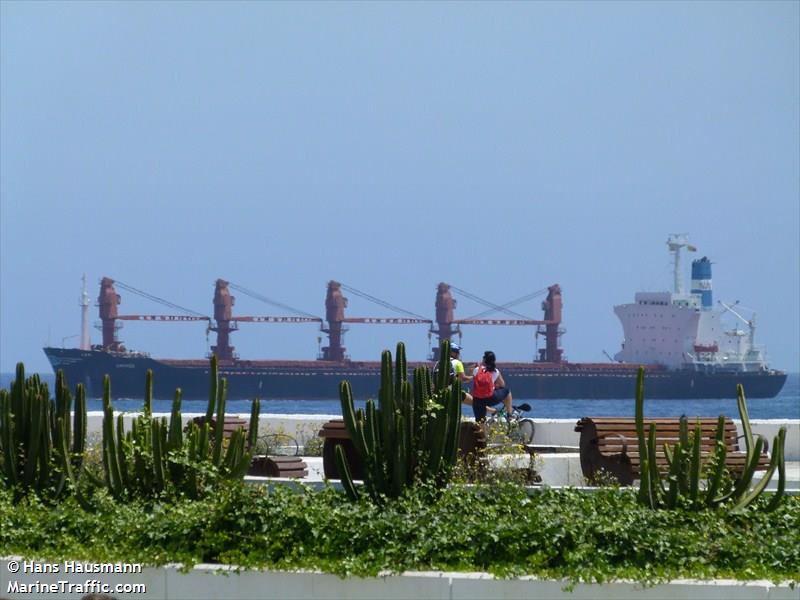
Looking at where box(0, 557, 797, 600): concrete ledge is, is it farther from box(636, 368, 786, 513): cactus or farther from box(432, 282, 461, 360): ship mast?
box(432, 282, 461, 360): ship mast

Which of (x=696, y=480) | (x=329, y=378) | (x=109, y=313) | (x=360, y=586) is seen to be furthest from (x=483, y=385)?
(x=109, y=313)

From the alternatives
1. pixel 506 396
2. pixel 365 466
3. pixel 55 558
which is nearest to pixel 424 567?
pixel 365 466

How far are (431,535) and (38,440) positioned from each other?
106 inches

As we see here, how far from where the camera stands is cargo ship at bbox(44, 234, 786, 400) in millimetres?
82312

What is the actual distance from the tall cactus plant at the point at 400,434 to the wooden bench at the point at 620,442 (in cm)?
210

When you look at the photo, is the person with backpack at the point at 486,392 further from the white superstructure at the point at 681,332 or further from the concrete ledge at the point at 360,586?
the white superstructure at the point at 681,332

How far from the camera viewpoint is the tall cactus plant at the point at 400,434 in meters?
7.04

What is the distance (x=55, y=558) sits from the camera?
6.24m

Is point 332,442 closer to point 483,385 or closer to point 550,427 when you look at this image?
point 483,385

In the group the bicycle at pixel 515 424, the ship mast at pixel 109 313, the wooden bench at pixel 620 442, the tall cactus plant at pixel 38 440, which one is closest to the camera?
the tall cactus plant at pixel 38 440

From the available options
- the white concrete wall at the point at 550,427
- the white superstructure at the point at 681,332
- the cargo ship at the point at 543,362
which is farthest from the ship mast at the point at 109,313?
the white concrete wall at the point at 550,427

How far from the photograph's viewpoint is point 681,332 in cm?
9244

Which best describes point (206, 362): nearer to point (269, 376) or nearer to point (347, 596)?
point (269, 376)

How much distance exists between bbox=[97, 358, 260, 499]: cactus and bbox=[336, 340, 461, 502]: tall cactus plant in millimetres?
593
